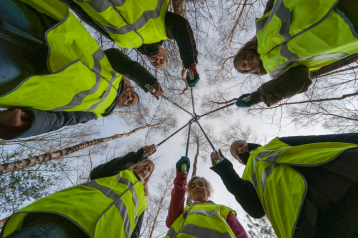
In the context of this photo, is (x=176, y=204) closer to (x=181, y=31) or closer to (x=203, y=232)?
(x=203, y=232)

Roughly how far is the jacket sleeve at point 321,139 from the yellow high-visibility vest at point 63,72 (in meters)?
3.61

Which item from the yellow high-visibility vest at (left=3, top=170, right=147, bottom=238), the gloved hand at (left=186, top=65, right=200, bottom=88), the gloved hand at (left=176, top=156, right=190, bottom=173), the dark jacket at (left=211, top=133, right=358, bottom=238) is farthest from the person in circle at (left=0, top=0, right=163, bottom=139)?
the dark jacket at (left=211, top=133, right=358, bottom=238)

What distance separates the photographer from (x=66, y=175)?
5.60 m

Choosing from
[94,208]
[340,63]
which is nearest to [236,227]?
[94,208]

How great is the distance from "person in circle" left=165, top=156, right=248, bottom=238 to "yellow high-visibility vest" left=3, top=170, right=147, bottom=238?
0.85m

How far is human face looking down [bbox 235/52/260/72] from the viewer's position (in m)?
3.06

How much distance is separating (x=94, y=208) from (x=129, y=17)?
3074 millimetres

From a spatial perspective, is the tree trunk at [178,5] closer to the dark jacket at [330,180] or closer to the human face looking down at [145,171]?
the dark jacket at [330,180]

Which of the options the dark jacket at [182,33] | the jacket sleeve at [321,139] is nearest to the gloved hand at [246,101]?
the jacket sleeve at [321,139]

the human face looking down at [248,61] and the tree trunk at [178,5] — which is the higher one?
the tree trunk at [178,5]

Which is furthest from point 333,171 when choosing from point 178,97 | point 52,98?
point 178,97

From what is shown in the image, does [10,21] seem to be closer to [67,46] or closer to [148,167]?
[67,46]

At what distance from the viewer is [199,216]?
6.95 feet

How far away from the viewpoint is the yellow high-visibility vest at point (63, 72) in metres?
1.43
